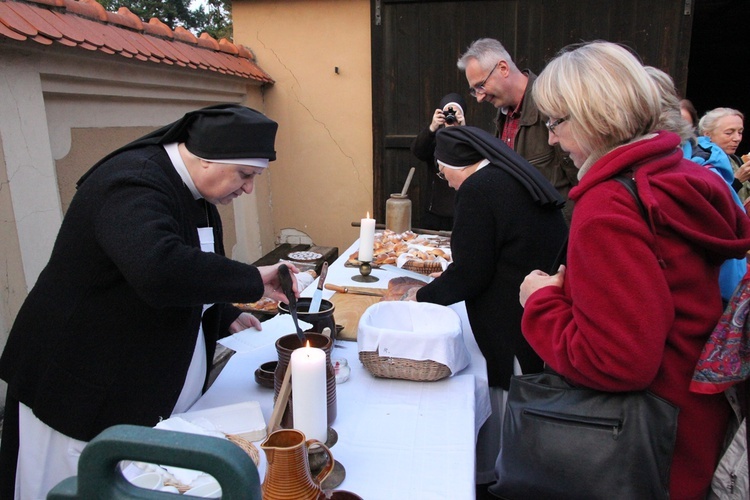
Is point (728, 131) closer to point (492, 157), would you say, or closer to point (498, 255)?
point (492, 157)

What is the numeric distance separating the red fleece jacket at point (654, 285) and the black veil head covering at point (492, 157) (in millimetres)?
744

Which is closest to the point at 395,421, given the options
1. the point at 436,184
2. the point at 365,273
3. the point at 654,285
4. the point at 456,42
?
the point at 654,285

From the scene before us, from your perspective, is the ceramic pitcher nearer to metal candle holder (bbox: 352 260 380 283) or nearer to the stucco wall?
metal candle holder (bbox: 352 260 380 283)

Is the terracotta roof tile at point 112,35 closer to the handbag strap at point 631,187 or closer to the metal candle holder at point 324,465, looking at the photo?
the metal candle holder at point 324,465

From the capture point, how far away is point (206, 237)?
1.71m

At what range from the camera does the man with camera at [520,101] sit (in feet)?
11.2

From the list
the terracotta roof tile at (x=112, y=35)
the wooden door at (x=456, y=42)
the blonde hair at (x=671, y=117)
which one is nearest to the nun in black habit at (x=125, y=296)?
the blonde hair at (x=671, y=117)

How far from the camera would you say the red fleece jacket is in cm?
117

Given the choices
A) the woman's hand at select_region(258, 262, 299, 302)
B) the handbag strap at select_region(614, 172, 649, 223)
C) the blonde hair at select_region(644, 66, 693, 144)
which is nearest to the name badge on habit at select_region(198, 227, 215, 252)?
the woman's hand at select_region(258, 262, 299, 302)

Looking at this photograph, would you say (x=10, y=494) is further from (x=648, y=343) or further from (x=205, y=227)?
(x=648, y=343)

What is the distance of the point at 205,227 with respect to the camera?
5.63 feet

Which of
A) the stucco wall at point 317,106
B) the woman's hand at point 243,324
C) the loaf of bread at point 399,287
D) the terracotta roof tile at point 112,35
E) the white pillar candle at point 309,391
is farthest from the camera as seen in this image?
the stucco wall at point 317,106

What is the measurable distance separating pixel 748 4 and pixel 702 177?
742 centimetres

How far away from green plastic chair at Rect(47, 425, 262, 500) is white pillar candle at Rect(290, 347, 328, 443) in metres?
0.67
